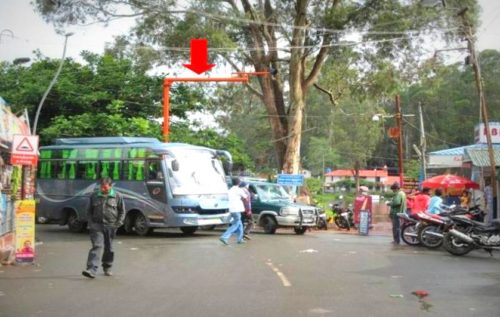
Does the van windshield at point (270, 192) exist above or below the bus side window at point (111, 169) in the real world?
below

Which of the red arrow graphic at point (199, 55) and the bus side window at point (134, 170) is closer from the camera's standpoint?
the bus side window at point (134, 170)

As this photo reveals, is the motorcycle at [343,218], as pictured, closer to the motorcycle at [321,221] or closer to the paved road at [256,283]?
the motorcycle at [321,221]

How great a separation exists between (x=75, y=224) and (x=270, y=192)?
7.03m

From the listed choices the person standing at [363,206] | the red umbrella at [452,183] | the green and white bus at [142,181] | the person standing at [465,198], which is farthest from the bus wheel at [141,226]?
the person standing at [465,198]

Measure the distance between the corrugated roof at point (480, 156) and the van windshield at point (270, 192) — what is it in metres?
7.25

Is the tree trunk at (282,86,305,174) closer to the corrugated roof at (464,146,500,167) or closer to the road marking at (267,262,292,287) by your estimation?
the corrugated roof at (464,146,500,167)

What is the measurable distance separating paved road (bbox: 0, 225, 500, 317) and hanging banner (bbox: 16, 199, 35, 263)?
0.39 meters

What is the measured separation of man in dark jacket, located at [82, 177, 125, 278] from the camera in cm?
1106

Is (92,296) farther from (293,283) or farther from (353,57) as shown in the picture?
(353,57)

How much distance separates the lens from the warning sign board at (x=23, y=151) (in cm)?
1337

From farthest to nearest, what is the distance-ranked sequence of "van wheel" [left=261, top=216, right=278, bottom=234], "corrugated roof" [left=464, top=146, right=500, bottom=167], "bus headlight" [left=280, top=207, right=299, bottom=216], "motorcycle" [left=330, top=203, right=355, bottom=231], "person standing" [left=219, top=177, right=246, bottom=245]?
1. "motorcycle" [left=330, top=203, right=355, bottom=231]
2. "corrugated roof" [left=464, top=146, right=500, bottom=167]
3. "van wheel" [left=261, top=216, right=278, bottom=234]
4. "bus headlight" [left=280, top=207, right=299, bottom=216]
5. "person standing" [left=219, top=177, right=246, bottom=245]

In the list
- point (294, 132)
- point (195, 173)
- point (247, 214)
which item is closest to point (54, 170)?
point (195, 173)

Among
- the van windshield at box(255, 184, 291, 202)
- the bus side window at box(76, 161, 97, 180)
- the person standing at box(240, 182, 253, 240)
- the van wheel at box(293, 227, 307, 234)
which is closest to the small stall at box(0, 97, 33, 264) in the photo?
the bus side window at box(76, 161, 97, 180)

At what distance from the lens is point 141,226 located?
21.3m
